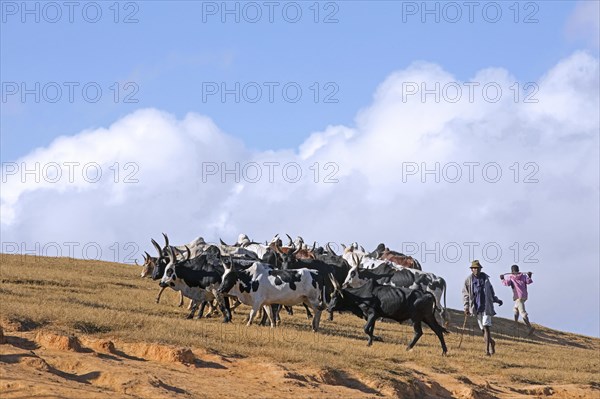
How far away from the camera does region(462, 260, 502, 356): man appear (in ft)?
72.7

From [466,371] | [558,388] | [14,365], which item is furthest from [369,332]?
[14,365]

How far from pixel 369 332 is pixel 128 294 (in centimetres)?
830

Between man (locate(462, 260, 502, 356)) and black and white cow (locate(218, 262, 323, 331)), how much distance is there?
332cm

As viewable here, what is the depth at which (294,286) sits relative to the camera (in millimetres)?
24156

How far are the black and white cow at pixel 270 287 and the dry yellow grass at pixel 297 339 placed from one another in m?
0.66

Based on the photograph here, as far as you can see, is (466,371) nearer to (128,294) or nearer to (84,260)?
(128,294)

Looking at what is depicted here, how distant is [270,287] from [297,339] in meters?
3.31

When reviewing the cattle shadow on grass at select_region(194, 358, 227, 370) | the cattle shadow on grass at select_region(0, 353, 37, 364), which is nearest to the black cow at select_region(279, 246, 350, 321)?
the cattle shadow on grass at select_region(194, 358, 227, 370)

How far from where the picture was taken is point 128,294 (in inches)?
1098

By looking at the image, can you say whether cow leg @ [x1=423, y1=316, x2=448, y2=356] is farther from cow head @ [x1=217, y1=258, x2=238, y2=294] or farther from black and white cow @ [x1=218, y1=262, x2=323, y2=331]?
cow head @ [x1=217, y1=258, x2=238, y2=294]

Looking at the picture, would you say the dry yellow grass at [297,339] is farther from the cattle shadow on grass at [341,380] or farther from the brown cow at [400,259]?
the brown cow at [400,259]

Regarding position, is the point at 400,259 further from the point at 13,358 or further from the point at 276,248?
the point at 13,358

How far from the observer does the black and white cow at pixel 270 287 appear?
2395 centimetres

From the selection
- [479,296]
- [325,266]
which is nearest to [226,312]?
[479,296]
